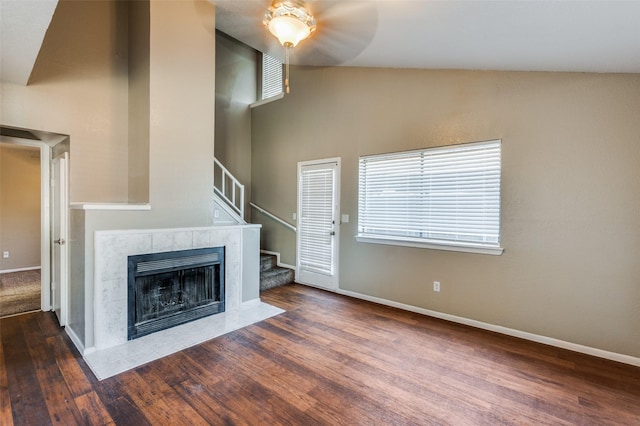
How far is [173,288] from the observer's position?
3.34 meters

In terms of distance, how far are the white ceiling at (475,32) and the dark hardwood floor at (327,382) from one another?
2.69 m

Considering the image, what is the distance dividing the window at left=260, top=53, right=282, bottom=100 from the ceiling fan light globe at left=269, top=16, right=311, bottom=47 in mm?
3148

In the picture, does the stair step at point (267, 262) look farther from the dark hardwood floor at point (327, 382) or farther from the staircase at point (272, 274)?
the dark hardwood floor at point (327, 382)

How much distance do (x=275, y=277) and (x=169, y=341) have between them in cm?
218

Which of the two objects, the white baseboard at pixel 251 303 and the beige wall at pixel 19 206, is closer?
the white baseboard at pixel 251 303

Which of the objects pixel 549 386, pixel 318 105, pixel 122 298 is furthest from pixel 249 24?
pixel 549 386

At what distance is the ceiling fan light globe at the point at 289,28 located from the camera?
2.60m

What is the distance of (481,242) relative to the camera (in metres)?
3.46

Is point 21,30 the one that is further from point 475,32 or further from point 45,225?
point 475,32

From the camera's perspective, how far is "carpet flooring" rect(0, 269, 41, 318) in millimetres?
3892

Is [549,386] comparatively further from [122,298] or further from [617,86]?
[122,298]

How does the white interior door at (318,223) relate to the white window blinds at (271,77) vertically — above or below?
below

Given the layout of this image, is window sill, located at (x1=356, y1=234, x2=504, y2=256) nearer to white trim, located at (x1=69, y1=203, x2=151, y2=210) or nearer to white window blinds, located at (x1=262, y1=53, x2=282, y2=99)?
white trim, located at (x1=69, y1=203, x2=151, y2=210)

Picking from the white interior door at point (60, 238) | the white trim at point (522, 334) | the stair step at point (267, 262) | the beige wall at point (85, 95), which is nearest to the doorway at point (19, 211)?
the white interior door at point (60, 238)
